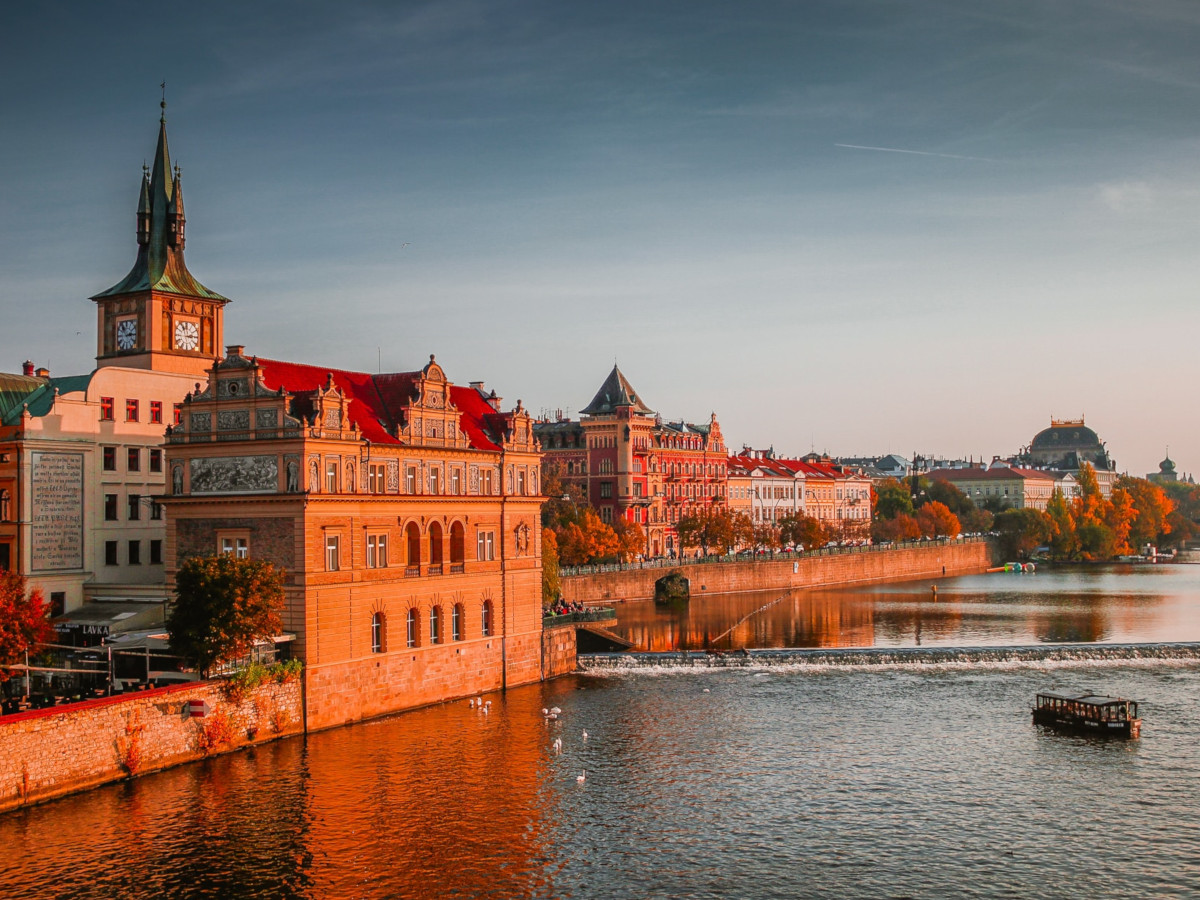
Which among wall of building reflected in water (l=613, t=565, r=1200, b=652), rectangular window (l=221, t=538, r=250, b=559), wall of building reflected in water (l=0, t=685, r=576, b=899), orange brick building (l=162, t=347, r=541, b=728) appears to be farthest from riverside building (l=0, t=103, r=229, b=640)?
wall of building reflected in water (l=613, t=565, r=1200, b=652)

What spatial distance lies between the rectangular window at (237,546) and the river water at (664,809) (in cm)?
834

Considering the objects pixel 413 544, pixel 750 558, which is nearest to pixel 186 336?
pixel 413 544

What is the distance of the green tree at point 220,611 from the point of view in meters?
48.0

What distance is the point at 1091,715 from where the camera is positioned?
53.3 metres

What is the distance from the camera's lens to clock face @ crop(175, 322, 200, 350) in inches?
2670

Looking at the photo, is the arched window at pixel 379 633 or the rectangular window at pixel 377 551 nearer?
the arched window at pixel 379 633

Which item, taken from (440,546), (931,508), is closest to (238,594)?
(440,546)

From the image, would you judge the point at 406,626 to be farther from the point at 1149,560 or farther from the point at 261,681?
the point at 1149,560

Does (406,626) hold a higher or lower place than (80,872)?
higher

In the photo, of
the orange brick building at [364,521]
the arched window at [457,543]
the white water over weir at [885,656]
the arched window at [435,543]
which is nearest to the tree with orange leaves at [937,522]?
the white water over weir at [885,656]

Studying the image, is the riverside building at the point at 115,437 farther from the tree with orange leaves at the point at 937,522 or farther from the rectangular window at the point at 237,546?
the tree with orange leaves at the point at 937,522

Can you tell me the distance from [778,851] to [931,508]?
532 feet

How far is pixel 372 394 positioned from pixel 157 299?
Result: 1403 cm

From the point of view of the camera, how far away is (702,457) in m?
159
